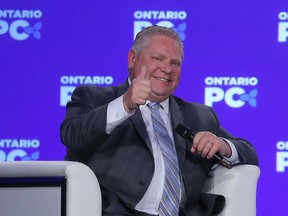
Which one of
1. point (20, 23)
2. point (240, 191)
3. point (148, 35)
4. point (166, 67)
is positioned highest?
point (20, 23)

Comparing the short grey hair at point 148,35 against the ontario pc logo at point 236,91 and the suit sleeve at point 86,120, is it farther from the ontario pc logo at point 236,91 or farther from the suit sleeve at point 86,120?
the ontario pc logo at point 236,91

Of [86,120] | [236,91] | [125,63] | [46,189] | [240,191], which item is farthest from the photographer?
[125,63]

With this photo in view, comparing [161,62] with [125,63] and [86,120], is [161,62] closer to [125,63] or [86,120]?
[86,120]

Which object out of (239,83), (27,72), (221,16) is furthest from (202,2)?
(27,72)

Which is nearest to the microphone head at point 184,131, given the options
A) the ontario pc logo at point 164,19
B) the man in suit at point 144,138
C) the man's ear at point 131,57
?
the man in suit at point 144,138

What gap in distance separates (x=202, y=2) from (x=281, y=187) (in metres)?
1.15

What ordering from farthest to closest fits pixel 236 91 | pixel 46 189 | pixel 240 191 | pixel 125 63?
1. pixel 125 63
2. pixel 236 91
3. pixel 240 191
4. pixel 46 189

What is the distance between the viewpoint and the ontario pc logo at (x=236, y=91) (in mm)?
4574

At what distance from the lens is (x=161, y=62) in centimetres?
315

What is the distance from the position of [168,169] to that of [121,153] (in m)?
0.19

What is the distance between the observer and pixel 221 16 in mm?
4656

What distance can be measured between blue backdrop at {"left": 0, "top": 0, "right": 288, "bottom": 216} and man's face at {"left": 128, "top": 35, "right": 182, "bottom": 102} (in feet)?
4.67

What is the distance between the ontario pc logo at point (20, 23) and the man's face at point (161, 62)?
1.62m

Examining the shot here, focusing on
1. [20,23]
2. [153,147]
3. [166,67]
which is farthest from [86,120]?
[20,23]
